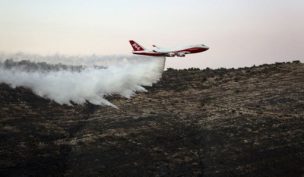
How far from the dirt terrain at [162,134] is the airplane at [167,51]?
5.87m

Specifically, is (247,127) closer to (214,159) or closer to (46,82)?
(214,159)

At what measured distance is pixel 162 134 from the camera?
51406 millimetres

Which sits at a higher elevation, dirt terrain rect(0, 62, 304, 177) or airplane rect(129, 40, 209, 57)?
airplane rect(129, 40, 209, 57)

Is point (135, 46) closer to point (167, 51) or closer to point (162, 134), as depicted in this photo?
point (167, 51)

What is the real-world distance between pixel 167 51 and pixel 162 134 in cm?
1992

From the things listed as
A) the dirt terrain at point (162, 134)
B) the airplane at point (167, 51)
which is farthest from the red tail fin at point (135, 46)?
the dirt terrain at point (162, 134)

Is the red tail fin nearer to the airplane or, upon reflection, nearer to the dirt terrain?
the airplane

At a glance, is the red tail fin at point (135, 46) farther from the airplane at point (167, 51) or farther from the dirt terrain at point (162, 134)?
the dirt terrain at point (162, 134)

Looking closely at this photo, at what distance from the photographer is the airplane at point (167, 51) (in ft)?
225

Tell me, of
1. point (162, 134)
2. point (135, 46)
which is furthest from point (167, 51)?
point (162, 134)

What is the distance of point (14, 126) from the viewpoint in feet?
168

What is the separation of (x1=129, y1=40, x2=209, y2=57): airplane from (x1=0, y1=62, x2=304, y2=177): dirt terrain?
5.87 metres

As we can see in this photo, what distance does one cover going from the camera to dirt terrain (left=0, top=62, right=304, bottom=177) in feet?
142

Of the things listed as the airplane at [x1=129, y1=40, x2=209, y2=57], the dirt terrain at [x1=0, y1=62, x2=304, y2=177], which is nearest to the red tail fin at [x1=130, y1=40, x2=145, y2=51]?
the airplane at [x1=129, y1=40, x2=209, y2=57]
